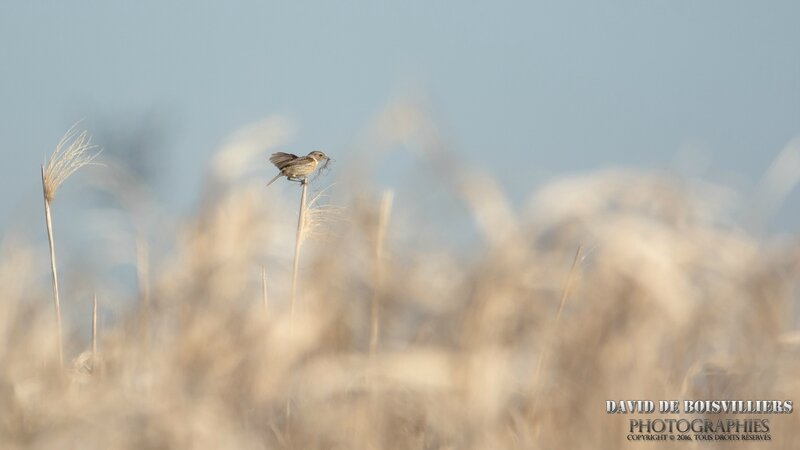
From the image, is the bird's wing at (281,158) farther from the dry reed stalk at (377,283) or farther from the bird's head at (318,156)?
the dry reed stalk at (377,283)

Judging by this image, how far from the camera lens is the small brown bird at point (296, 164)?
4.30m

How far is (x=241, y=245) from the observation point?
3.72m

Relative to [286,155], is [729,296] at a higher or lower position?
lower

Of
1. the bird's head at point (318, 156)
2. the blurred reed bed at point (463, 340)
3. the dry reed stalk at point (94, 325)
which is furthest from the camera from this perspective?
the bird's head at point (318, 156)

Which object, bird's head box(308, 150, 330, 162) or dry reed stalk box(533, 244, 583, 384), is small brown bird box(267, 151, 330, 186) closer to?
bird's head box(308, 150, 330, 162)

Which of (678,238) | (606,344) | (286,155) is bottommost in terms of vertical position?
(606,344)

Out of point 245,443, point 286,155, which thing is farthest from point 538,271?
point 286,155

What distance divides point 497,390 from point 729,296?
2.37 feet

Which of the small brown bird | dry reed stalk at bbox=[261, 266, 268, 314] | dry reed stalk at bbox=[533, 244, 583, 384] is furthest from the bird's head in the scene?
dry reed stalk at bbox=[533, 244, 583, 384]

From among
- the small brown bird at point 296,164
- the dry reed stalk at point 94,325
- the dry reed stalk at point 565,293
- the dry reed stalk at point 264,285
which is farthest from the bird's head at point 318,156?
the dry reed stalk at point 565,293

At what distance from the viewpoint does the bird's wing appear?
4.36 meters

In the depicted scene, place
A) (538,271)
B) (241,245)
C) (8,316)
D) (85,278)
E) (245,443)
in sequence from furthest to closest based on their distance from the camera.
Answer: (85,278) → (8,316) → (241,245) → (538,271) → (245,443)

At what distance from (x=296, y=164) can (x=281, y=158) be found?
97 mm

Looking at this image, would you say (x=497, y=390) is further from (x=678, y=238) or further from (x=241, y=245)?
(x=241, y=245)
